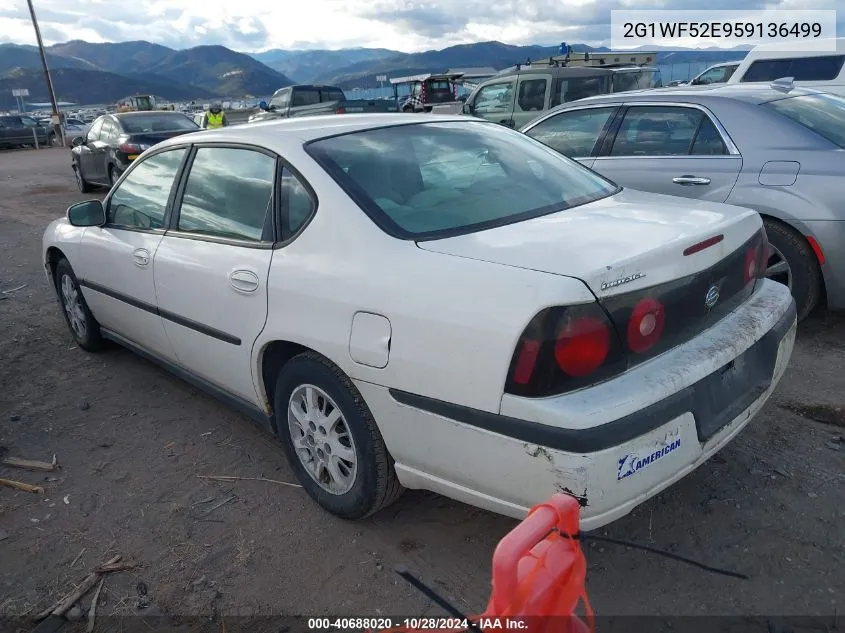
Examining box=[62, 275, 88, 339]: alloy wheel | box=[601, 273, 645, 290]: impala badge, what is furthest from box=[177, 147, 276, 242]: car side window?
box=[62, 275, 88, 339]: alloy wheel

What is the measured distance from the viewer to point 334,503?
2.72m

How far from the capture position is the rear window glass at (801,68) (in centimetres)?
923

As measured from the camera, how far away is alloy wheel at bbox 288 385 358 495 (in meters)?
2.60

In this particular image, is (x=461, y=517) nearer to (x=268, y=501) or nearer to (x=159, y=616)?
(x=268, y=501)

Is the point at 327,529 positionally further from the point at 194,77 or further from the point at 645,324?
the point at 194,77

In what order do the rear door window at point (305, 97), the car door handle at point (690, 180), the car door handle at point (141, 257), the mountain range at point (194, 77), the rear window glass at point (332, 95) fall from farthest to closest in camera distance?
the mountain range at point (194, 77) → the rear window glass at point (332, 95) → the rear door window at point (305, 97) → the car door handle at point (690, 180) → the car door handle at point (141, 257)

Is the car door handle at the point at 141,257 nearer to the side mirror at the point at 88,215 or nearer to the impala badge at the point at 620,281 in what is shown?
the side mirror at the point at 88,215

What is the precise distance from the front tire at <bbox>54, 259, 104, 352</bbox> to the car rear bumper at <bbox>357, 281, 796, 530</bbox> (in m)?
2.95

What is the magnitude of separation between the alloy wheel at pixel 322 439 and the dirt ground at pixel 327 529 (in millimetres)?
194

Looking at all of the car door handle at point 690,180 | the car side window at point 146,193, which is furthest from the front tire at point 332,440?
the car door handle at point 690,180

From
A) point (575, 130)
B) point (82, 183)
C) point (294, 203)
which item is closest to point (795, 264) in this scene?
point (575, 130)

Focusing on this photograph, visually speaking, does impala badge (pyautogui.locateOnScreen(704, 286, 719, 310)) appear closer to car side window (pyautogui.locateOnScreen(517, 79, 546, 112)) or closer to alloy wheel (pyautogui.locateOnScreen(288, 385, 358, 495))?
alloy wheel (pyautogui.locateOnScreen(288, 385, 358, 495))

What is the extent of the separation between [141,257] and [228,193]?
739mm

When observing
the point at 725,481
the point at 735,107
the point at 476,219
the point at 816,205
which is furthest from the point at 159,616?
the point at 735,107
